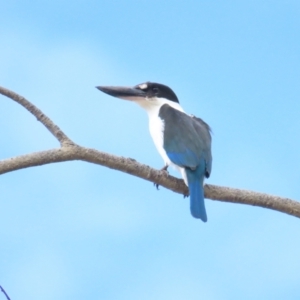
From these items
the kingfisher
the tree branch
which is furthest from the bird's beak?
the tree branch

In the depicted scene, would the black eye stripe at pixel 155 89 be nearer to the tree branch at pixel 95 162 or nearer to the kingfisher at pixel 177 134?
the kingfisher at pixel 177 134

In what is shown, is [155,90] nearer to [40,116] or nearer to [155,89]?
[155,89]

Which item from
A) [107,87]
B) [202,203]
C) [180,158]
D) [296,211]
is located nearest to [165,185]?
[202,203]

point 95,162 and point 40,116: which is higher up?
point 40,116

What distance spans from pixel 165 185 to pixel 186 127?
2.36 feet

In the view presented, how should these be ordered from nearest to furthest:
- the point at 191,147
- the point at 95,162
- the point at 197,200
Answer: the point at 95,162 < the point at 197,200 < the point at 191,147

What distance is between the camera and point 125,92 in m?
3.94

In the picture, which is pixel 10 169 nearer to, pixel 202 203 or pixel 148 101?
pixel 202 203

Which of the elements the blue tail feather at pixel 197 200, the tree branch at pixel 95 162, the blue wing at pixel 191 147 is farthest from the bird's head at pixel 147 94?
the tree branch at pixel 95 162

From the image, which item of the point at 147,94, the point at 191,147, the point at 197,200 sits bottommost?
the point at 197,200

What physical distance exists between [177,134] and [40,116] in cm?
112

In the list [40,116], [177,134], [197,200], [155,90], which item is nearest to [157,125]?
[177,134]

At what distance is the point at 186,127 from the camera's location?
3.62 m

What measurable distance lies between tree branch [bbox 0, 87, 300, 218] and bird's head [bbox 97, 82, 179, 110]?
1230 mm
